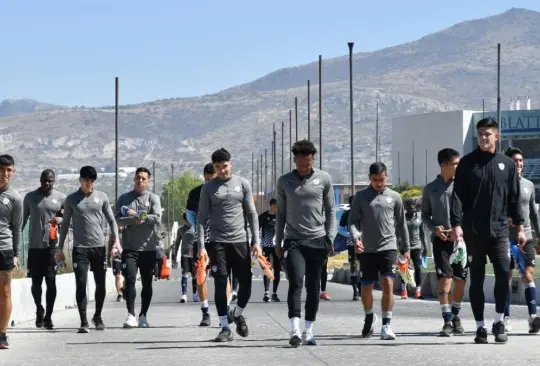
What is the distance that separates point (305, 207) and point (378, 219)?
1.18 metres

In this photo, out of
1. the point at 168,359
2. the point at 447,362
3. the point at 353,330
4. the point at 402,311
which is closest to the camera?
the point at 447,362

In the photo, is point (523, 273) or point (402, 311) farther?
point (402, 311)

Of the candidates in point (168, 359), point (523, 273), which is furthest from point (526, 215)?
point (168, 359)

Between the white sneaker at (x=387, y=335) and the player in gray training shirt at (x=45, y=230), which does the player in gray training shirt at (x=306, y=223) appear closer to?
the white sneaker at (x=387, y=335)

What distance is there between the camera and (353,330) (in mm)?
16828

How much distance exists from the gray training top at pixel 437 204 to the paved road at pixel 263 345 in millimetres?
1230

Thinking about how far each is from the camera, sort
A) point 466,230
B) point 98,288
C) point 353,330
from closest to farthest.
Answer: point 466,230, point 353,330, point 98,288

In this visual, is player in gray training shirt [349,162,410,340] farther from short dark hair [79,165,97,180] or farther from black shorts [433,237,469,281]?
short dark hair [79,165,97,180]

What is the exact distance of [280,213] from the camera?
1505 centimetres

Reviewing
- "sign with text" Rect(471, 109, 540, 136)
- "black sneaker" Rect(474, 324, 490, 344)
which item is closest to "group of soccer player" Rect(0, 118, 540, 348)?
"black sneaker" Rect(474, 324, 490, 344)

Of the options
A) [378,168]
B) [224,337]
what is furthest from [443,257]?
[224,337]

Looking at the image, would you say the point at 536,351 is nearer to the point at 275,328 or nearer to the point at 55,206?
the point at 275,328

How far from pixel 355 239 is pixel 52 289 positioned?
16.0 feet

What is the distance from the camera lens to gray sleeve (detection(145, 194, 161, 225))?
1798 centimetres
